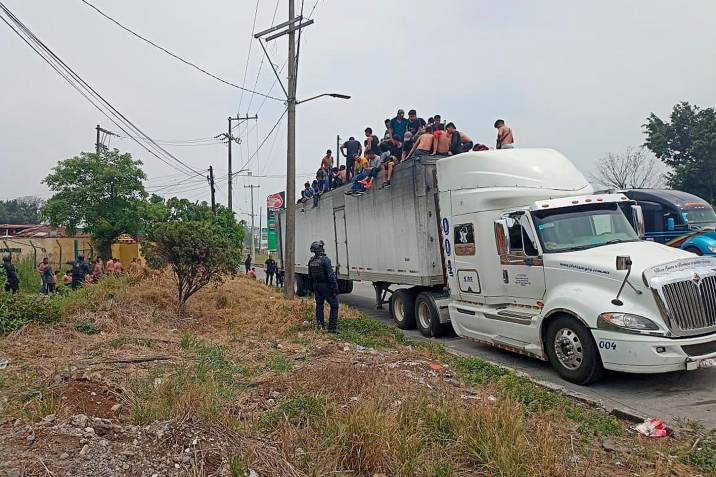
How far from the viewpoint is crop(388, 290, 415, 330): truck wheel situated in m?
11.0

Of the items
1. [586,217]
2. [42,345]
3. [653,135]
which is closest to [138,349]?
[42,345]

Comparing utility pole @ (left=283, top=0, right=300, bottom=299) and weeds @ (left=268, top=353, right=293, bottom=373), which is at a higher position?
utility pole @ (left=283, top=0, right=300, bottom=299)

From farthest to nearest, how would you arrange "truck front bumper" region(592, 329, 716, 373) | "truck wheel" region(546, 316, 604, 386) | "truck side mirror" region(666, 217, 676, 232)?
"truck side mirror" region(666, 217, 676, 232) < "truck wheel" region(546, 316, 604, 386) < "truck front bumper" region(592, 329, 716, 373)

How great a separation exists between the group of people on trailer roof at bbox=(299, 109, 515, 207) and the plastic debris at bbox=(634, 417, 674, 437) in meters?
5.64

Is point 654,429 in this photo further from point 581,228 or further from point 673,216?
point 673,216

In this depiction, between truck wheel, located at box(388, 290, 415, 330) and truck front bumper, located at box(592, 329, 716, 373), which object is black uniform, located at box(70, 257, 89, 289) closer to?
truck wheel, located at box(388, 290, 415, 330)

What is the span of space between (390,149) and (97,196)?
20229mm

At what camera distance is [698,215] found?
40.5 ft

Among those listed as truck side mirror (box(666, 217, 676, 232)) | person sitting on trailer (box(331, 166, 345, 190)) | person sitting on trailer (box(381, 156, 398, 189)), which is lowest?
truck side mirror (box(666, 217, 676, 232))

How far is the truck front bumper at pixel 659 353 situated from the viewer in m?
5.77

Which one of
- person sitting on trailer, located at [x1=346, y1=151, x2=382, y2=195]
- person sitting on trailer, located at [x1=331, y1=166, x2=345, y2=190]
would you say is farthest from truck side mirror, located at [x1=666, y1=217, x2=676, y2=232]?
person sitting on trailer, located at [x1=331, y1=166, x2=345, y2=190]

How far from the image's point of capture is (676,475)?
3840mm

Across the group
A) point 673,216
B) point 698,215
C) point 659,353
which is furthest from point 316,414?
point 698,215

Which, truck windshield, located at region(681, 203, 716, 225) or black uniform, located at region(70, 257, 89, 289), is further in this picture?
black uniform, located at region(70, 257, 89, 289)
